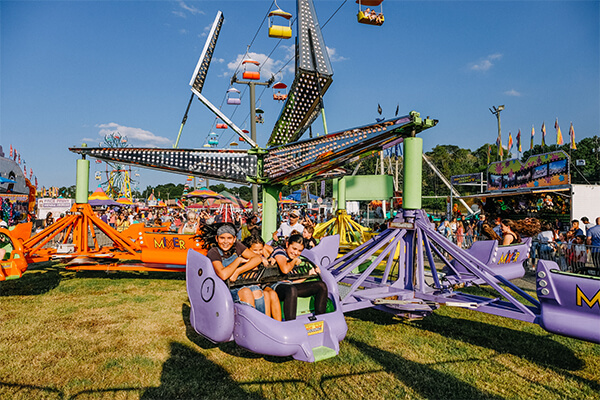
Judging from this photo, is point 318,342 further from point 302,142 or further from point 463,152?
point 463,152

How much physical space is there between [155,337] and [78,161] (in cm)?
444

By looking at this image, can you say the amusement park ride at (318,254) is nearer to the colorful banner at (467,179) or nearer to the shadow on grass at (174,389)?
the shadow on grass at (174,389)

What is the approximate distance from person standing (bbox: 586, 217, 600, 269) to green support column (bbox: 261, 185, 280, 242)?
7494mm

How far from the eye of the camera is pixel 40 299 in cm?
688

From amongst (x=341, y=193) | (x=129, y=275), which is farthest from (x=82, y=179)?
(x=341, y=193)

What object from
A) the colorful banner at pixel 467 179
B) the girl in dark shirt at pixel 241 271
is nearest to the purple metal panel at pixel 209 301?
the girl in dark shirt at pixel 241 271

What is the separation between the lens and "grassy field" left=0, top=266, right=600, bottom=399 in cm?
357

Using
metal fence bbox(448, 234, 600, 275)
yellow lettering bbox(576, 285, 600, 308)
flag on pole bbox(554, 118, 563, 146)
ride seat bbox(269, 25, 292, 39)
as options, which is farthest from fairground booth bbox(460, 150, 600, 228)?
yellow lettering bbox(576, 285, 600, 308)

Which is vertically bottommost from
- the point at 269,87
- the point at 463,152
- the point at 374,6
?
the point at 374,6

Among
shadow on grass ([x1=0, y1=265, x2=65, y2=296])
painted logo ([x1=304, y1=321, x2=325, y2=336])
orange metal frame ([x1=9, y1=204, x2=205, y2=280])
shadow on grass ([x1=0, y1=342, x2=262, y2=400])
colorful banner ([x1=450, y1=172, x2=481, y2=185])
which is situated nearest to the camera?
shadow on grass ([x1=0, y1=342, x2=262, y2=400])

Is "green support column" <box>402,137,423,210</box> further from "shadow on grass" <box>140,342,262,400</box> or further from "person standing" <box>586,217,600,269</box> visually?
"person standing" <box>586,217,600,269</box>

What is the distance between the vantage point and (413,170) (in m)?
4.70

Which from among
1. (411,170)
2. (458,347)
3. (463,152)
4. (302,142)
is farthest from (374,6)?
(463,152)

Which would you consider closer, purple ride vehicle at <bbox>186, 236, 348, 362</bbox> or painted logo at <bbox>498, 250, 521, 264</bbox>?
purple ride vehicle at <bbox>186, 236, 348, 362</bbox>
